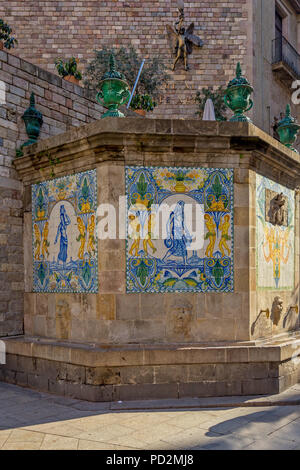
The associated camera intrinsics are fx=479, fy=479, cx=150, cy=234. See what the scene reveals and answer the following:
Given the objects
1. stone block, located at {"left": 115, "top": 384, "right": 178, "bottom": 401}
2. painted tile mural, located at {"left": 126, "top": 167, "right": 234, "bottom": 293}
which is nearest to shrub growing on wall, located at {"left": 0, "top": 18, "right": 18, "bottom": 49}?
painted tile mural, located at {"left": 126, "top": 167, "right": 234, "bottom": 293}

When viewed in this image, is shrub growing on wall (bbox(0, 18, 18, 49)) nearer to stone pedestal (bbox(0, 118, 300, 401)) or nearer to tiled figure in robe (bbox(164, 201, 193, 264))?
stone pedestal (bbox(0, 118, 300, 401))

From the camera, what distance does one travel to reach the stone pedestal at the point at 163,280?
231 inches

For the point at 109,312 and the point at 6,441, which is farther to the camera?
the point at 109,312

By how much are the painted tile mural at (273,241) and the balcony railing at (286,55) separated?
15.4m

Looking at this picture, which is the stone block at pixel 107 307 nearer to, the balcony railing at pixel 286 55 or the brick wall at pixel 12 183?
the brick wall at pixel 12 183

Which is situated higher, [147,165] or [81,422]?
[147,165]

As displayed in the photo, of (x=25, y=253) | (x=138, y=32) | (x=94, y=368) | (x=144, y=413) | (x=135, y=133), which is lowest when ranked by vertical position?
(x=144, y=413)

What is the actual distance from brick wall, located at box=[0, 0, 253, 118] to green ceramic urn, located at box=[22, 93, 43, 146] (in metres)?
12.9

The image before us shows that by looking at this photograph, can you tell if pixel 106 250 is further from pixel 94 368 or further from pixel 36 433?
pixel 36 433

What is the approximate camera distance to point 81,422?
502cm

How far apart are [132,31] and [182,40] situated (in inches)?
85.7

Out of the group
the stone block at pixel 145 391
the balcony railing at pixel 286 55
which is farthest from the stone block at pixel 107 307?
the balcony railing at pixel 286 55

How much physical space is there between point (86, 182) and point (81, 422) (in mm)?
2956

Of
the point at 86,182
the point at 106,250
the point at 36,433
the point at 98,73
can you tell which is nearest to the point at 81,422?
the point at 36,433
